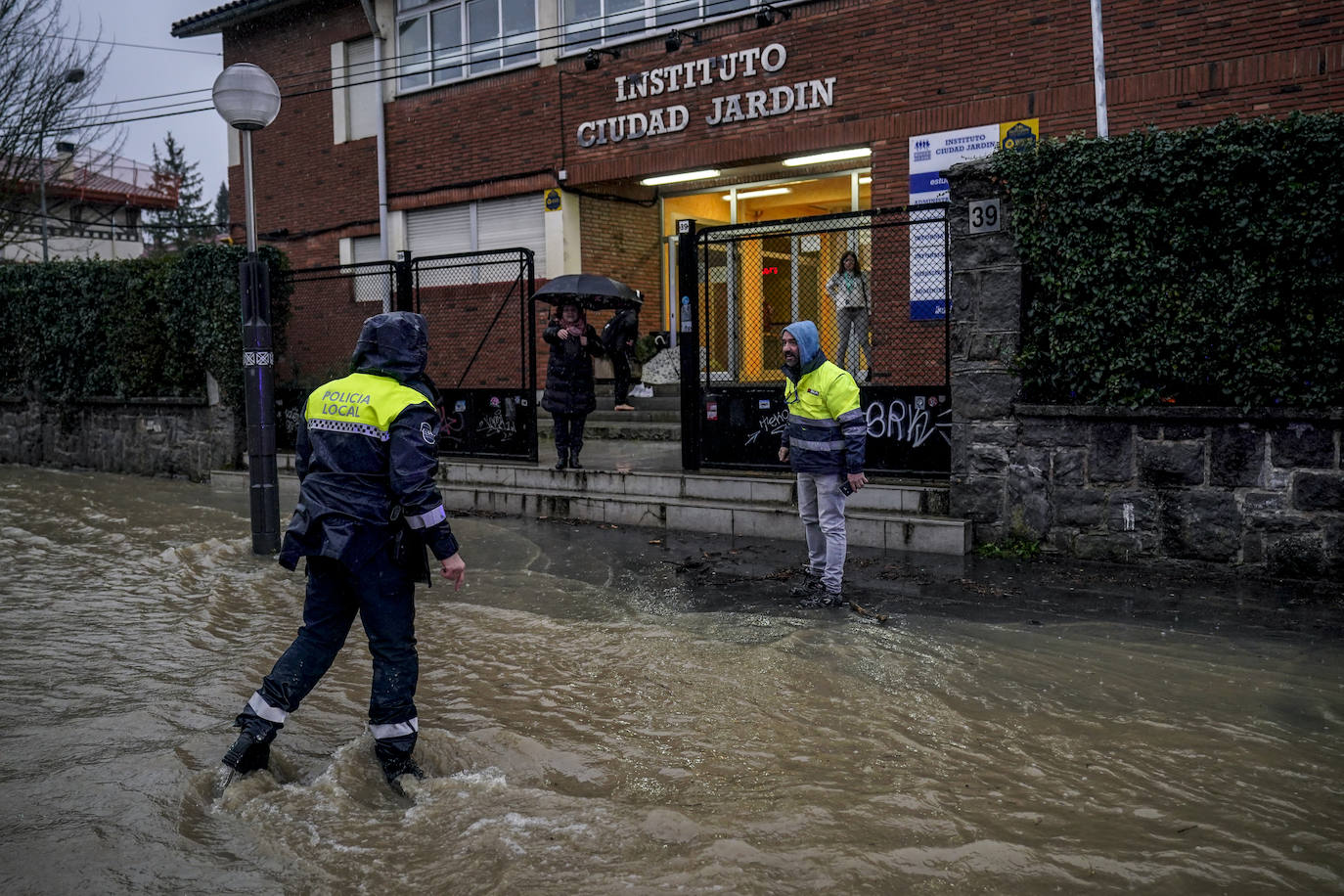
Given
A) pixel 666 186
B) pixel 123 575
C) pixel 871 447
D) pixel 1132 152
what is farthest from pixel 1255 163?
pixel 666 186

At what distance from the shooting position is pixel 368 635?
167 inches

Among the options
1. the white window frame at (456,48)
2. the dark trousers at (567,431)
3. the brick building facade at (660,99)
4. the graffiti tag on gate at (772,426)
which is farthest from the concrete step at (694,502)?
the white window frame at (456,48)

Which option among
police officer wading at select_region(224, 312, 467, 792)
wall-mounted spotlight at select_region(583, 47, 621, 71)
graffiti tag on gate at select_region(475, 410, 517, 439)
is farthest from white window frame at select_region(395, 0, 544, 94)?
police officer wading at select_region(224, 312, 467, 792)

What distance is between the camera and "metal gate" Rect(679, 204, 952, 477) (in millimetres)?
9281

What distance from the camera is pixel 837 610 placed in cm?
689

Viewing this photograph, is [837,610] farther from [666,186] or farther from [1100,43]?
[666,186]

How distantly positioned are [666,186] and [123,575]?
38.4ft

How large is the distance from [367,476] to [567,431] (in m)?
7.12

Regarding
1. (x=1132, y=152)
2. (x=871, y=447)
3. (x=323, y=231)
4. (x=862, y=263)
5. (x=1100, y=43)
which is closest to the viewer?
(x=1132, y=152)

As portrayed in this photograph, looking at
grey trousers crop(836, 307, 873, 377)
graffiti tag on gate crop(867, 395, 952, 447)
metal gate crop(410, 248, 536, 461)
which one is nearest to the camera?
graffiti tag on gate crop(867, 395, 952, 447)

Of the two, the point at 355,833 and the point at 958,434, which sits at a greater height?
the point at 958,434

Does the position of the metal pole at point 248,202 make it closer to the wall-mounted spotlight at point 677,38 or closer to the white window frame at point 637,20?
the wall-mounted spotlight at point 677,38

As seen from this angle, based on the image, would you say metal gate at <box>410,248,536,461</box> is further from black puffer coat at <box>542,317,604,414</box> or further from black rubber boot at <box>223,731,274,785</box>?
black rubber boot at <box>223,731,274,785</box>

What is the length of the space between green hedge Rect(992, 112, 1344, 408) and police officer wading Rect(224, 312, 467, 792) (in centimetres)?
567
